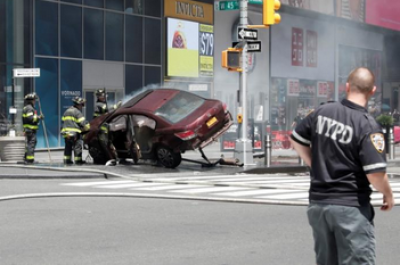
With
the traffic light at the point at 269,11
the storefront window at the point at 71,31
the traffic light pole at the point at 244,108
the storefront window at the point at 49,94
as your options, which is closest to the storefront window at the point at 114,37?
the storefront window at the point at 71,31

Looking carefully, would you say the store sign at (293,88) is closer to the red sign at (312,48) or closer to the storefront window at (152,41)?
the red sign at (312,48)

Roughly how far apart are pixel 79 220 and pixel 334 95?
132 feet

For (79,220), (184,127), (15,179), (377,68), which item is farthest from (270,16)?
(377,68)

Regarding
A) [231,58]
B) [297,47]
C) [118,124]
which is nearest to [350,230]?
[118,124]

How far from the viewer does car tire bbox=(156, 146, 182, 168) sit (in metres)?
18.7

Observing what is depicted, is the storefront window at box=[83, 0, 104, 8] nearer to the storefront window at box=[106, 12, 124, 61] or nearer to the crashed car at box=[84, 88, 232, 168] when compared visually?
the storefront window at box=[106, 12, 124, 61]

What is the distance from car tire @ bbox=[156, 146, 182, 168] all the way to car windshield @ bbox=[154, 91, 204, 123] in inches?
28.3

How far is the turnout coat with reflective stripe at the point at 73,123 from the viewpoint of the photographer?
19141 mm

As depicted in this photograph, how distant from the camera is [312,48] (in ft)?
155

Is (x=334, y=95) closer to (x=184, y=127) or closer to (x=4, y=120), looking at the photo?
(x=4, y=120)

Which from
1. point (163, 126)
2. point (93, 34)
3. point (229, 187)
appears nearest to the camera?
point (229, 187)

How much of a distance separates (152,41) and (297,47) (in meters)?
13.3

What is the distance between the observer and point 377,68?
178ft

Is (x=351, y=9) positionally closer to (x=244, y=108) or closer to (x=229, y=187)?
(x=244, y=108)
